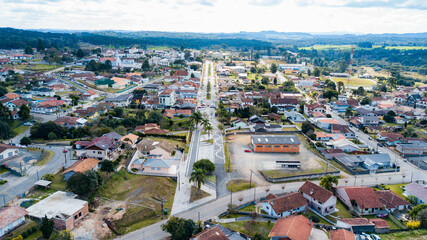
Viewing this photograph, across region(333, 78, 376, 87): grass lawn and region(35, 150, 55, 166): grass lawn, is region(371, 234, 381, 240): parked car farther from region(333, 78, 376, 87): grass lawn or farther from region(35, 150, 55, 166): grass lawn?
region(333, 78, 376, 87): grass lawn

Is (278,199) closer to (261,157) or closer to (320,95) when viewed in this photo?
(261,157)

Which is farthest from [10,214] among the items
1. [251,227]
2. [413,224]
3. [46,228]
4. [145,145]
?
[413,224]

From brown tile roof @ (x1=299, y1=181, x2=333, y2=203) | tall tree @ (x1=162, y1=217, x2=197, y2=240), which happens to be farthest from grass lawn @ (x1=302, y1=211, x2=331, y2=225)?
tall tree @ (x1=162, y1=217, x2=197, y2=240)

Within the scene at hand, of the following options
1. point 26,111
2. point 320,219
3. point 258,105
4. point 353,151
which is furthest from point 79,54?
point 320,219

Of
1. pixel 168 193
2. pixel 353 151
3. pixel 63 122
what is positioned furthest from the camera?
pixel 63 122

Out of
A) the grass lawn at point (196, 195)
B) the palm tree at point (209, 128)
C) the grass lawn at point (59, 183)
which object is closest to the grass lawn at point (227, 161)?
the palm tree at point (209, 128)

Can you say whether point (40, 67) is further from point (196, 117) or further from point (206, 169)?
point (206, 169)
